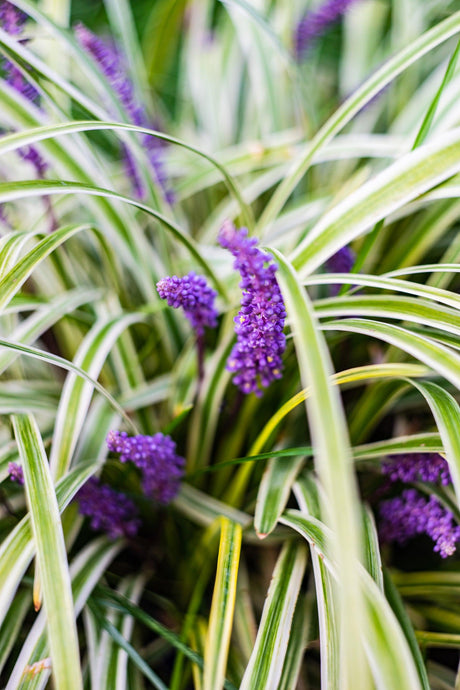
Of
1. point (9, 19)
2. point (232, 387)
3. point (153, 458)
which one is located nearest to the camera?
point (153, 458)

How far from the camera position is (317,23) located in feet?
3.51

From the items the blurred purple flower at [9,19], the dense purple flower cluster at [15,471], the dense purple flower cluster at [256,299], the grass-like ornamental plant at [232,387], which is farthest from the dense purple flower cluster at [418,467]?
the blurred purple flower at [9,19]

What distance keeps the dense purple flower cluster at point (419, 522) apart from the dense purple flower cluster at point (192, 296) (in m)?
0.33

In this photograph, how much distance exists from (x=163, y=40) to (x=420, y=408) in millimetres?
995

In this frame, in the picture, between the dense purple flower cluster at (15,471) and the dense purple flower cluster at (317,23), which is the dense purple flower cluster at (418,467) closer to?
the dense purple flower cluster at (15,471)

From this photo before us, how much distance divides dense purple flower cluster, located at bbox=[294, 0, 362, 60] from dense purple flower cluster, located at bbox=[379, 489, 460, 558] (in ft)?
2.85

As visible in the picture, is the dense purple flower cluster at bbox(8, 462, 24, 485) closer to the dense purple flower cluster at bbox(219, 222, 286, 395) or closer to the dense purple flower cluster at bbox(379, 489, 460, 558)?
the dense purple flower cluster at bbox(219, 222, 286, 395)

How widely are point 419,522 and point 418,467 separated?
2.6 inches

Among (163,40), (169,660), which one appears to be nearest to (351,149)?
(163,40)

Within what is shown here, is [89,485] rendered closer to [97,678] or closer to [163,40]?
[97,678]

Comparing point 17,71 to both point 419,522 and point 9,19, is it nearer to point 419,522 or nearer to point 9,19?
point 9,19

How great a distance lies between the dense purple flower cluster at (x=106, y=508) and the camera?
27.7 inches

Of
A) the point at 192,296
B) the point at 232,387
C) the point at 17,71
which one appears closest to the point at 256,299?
the point at 192,296

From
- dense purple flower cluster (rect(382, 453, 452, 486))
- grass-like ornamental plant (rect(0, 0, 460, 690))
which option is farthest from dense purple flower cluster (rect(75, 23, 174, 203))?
dense purple flower cluster (rect(382, 453, 452, 486))
